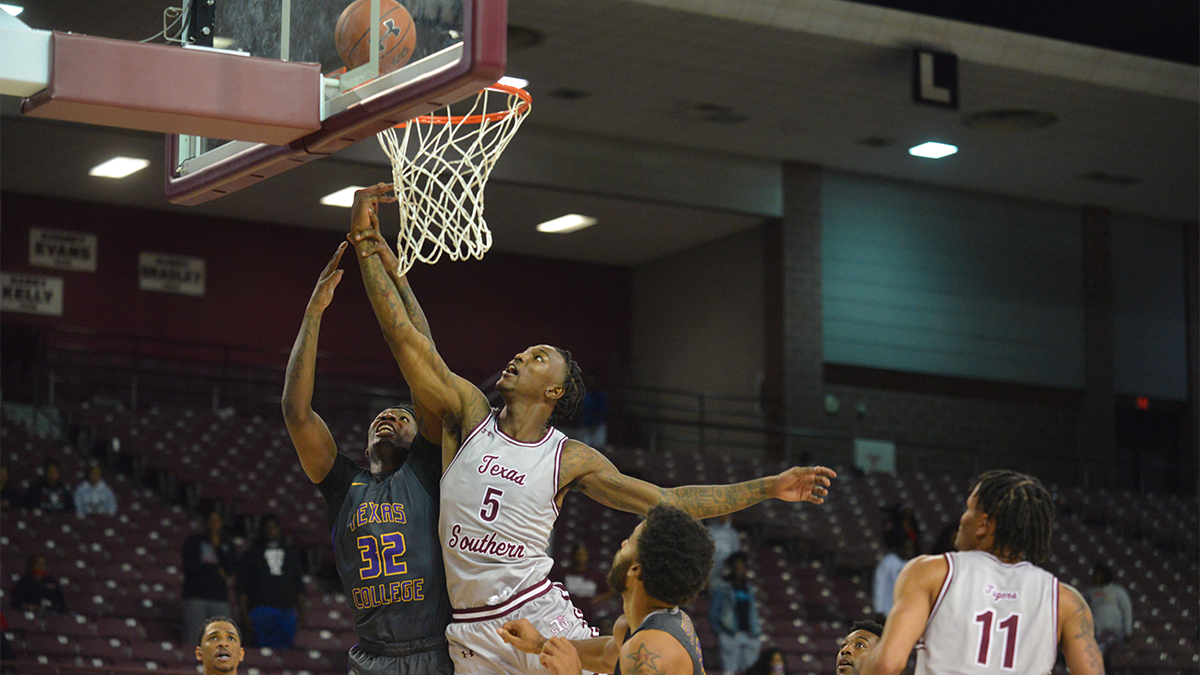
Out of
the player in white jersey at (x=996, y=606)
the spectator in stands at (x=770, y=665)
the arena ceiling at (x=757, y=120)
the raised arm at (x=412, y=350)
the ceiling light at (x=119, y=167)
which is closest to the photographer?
the player in white jersey at (x=996, y=606)

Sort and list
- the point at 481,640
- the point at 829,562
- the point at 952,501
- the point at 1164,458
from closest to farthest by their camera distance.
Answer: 1. the point at 481,640
2. the point at 829,562
3. the point at 952,501
4. the point at 1164,458

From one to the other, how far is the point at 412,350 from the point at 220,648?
2.16m

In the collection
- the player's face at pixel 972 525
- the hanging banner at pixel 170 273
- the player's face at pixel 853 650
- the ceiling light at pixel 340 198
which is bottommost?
the player's face at pixel 853 650

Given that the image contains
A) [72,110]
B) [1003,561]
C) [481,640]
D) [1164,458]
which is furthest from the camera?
[1164,458]

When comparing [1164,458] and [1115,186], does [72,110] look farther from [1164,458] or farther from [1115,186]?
[1164,458]

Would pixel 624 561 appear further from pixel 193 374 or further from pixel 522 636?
pixel 193 374

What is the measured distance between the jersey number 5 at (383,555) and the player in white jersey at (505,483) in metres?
0.19

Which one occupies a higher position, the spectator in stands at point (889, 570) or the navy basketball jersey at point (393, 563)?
the navy basketball jersey at point (393, 563)

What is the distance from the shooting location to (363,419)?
2053cm

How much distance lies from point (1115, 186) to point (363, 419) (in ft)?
38.4

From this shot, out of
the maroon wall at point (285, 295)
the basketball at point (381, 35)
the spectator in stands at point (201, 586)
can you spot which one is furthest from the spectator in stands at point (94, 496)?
the basketball at point (381, 35)

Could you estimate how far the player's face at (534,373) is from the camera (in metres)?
5.15

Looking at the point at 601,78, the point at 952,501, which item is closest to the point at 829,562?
the point at 952,501

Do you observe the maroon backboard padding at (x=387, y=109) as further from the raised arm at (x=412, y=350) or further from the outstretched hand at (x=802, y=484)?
the outstretched hand at (x=802, y=484)
